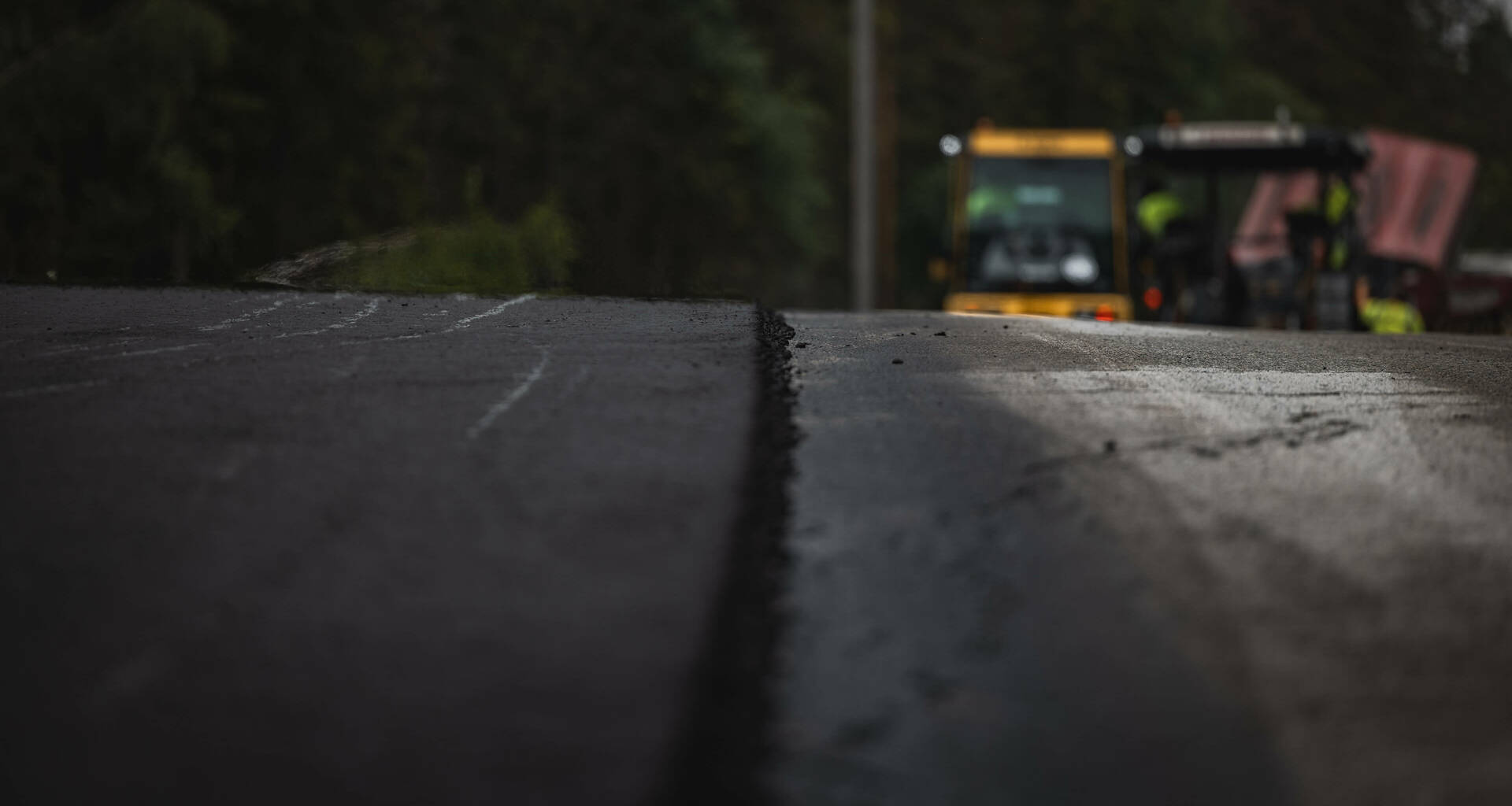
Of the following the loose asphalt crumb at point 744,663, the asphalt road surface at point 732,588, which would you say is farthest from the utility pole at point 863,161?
the loose asphalt crumb at point 744,663

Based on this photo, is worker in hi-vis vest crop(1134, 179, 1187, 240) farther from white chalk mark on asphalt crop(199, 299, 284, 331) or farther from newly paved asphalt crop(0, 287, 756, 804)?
newly paved asphalt crop(0, 287, 756, 804)

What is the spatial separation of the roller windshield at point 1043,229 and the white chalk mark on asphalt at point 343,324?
10205mm

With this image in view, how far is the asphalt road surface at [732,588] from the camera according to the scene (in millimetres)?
3133

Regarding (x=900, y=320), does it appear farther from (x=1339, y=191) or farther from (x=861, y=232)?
(x=861, y=232)

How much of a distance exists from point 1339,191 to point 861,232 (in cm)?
1019

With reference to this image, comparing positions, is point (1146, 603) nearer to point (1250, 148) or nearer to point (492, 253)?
point (1250, 148)

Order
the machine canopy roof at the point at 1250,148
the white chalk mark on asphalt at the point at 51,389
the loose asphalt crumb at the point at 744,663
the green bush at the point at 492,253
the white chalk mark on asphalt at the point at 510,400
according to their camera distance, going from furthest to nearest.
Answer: the green bush at the point at 492,253, the machine canopy roof at the point at 1250,148, the white chalk mark on asphalt at the point at 51,389, the white chalk mark on asphalt at the point at 510,400, the loose asphalt crumb at the point at 744,663

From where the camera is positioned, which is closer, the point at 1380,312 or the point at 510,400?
the point at 510,400

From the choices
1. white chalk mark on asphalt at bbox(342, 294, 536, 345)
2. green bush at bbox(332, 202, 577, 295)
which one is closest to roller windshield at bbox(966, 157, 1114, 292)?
green bush at bbox(332, 202, 577, 295)

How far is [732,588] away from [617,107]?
40703 mm

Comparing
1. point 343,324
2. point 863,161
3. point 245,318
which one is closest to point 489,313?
point 343,324

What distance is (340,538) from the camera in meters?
4.05

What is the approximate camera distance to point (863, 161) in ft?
88.0

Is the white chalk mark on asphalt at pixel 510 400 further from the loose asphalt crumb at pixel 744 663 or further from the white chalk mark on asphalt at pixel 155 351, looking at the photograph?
the white chalk mark on asphalt at pixel 155 351
